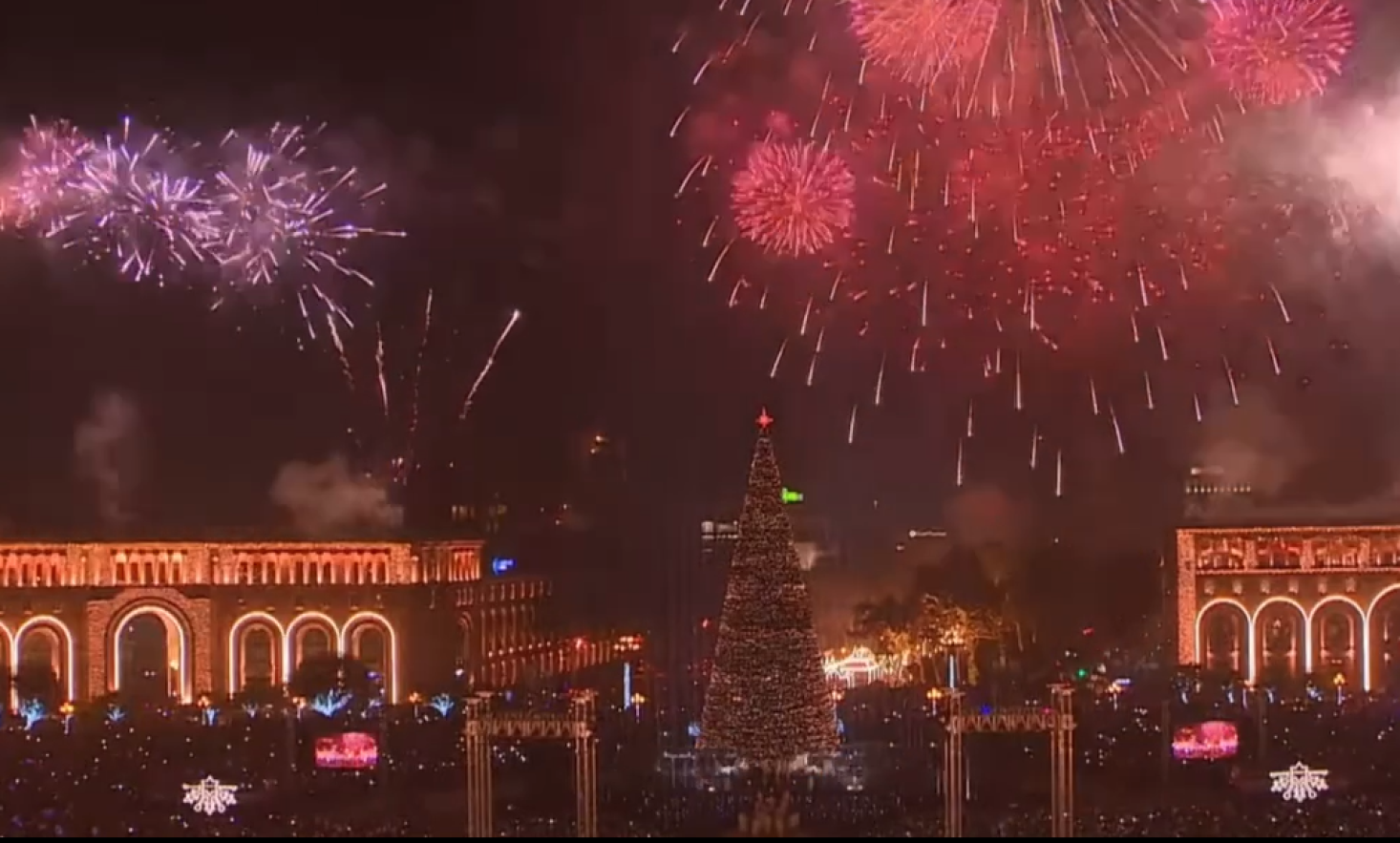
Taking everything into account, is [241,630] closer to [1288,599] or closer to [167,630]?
[167,630]

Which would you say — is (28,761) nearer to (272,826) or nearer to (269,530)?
(272,826)

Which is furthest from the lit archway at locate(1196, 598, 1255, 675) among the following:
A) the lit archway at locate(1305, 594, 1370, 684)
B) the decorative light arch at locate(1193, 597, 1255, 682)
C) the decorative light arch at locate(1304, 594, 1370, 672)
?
the lit archway at locate(1305, 594, 1370, 684)

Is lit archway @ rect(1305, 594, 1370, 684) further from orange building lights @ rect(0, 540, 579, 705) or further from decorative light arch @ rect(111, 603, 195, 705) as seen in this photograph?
decorative light arch @ rect(111, 603, 195, 705)

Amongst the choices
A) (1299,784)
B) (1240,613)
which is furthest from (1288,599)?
(1299,784)

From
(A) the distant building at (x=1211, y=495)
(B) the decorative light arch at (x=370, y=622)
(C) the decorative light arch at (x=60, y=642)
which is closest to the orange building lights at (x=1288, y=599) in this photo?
(A) the distant building at (x=1211, y=495)

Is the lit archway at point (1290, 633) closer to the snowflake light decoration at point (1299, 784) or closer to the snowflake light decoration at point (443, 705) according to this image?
the snowflake light decoration at point (443, 705)

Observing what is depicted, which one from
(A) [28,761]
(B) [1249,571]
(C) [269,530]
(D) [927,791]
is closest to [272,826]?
(A) [28,761]

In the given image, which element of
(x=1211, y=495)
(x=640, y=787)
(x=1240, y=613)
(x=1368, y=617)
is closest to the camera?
(x=640, y=787)
